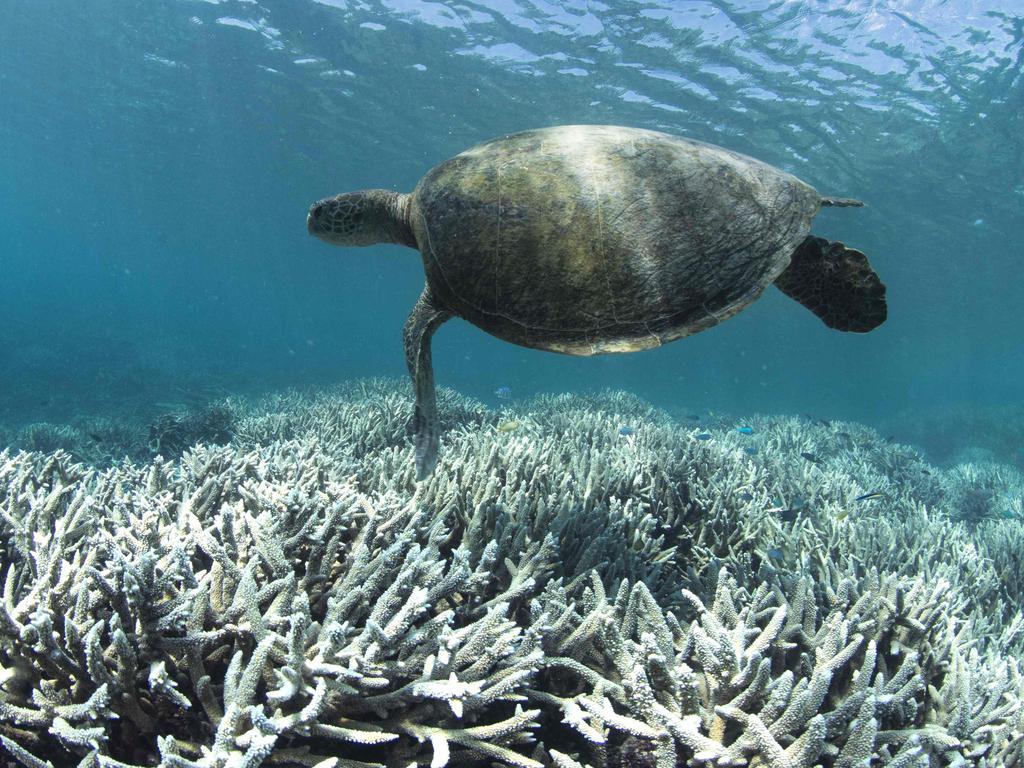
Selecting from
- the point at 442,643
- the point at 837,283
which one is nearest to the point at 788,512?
the point at 837,283

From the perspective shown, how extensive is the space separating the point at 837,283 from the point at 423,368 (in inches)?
109

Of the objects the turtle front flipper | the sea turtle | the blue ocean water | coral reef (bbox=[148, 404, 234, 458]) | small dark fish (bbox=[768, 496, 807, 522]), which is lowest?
coral reef (bbox=[148, 404, 234, 458])

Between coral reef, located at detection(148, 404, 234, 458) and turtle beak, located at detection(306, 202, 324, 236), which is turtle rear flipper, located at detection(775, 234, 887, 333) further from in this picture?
coral reef, located at detection(148, 404, 234, 458)

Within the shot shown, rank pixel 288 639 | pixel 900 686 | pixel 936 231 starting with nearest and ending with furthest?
pixel 288 639
pixel 900 686
pixel 936 231

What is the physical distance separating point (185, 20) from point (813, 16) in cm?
2124

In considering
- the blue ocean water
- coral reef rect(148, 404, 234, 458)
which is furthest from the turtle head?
the blue ocean water

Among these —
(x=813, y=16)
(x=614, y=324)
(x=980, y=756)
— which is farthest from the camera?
(x=813, y=16)

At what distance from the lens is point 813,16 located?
13.7m

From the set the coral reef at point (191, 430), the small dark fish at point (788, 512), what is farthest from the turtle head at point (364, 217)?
the coral reef at point (191, 430)

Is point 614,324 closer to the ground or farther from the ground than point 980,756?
farther from the ground

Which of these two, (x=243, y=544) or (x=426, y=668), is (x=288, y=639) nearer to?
(x=426, y=668)

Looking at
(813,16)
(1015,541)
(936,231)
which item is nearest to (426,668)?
(1015,541)

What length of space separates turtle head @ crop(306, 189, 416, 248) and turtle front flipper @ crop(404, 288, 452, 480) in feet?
2.54

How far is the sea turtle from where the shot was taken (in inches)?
115
